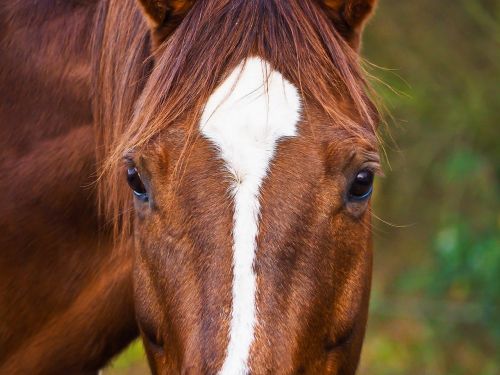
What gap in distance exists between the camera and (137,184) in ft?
7.64

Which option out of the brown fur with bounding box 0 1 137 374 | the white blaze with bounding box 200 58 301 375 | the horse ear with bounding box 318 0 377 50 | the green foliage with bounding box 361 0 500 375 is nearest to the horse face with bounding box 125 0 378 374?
the white blaze with bounding box 200 58 301 375

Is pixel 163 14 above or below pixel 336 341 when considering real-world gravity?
above

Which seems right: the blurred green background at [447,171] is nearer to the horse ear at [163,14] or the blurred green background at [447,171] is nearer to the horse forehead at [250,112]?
the horse ear at [163,14]

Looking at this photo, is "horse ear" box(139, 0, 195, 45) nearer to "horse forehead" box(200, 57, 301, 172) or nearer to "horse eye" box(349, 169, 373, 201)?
"horse forehead" box(200, 57, 301, 172)

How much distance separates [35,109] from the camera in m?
2.87

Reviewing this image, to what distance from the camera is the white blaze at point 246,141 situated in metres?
2.00

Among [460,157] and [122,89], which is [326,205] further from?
[460,157]

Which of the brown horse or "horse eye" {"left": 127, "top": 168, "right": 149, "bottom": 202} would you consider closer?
the brown horse

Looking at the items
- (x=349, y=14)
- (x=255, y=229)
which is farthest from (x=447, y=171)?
(x=255, y=229)

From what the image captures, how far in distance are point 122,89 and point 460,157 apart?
4524 millimetres

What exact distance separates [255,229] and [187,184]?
0.70 feet

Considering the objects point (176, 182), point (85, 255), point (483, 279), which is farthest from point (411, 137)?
point (176, 182)

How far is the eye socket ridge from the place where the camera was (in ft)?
7.36

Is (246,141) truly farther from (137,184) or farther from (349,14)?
(349,14)
